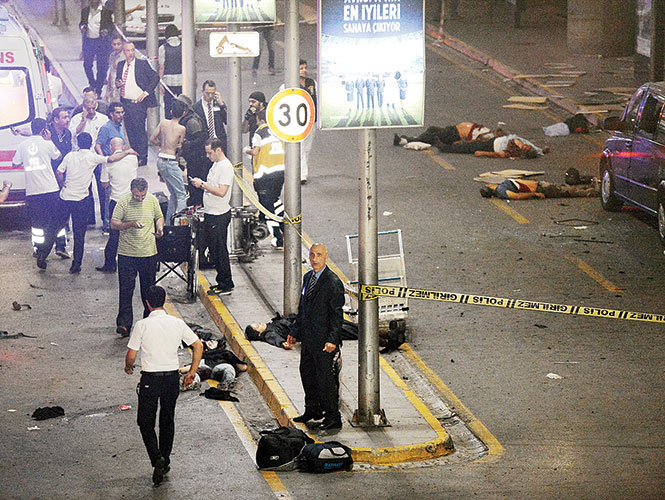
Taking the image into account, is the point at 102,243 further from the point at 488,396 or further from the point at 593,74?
the point at 593,74

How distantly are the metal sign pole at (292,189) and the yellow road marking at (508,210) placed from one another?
594cm

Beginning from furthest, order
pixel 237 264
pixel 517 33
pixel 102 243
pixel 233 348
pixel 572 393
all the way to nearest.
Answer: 1. pixel 517 33
2. pixel 102 243
3. pixel 237 264
4. pixel 233 348
5. pixel 572 393

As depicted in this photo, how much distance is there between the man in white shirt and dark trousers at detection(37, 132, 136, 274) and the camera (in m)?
17.4

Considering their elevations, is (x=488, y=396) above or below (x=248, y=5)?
below

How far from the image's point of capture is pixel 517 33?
125ft

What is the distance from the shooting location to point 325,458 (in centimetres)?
1066

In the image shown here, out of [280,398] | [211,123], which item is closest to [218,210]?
[211,123]

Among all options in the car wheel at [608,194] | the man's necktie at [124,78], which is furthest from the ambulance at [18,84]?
the car wheel at [608,194]

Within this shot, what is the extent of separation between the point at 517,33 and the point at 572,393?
26.8 metres

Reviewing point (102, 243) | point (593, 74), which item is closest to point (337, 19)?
point (102, 243)

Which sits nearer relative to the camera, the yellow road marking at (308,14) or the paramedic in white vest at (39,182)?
the paramedic in white vest at (39,182)

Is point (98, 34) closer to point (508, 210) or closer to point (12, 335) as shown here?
point (508, 210)

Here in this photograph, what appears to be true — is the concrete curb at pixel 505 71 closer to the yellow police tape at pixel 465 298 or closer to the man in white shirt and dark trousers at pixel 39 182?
the man in white shirt and dark trousers at pixel 39 182

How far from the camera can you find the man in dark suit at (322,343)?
11.5 m
